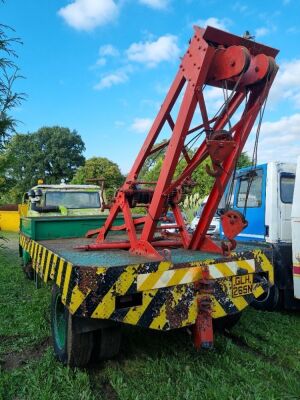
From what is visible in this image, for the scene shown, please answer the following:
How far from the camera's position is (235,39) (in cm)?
378

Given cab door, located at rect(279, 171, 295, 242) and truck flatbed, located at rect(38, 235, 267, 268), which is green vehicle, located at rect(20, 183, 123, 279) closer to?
truck flatbed, located at rect(38, 235, 267, 268)

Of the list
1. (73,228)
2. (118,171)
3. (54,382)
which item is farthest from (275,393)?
(118,171)

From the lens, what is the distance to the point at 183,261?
357 cm

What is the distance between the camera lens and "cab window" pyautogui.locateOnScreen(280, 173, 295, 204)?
19.2ft

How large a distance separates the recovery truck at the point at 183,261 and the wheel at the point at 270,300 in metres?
1.43

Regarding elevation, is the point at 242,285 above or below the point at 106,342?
above

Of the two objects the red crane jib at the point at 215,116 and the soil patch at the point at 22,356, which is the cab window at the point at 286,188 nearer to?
the red crane jib at the point at 215,116

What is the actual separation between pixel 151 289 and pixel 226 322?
1.66 meters

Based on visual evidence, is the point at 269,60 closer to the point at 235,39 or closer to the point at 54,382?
the point at 235,39

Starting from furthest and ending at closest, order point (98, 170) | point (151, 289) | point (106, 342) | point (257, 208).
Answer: point (98, 170) → point (257, 208) → point (106, 342) → point (151, 289)

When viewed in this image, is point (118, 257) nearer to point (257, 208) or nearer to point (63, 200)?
point (257, 208)

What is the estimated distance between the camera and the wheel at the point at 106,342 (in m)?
3.52

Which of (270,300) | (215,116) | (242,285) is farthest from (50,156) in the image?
(242,285)

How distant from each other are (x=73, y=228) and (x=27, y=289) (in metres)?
1.63
